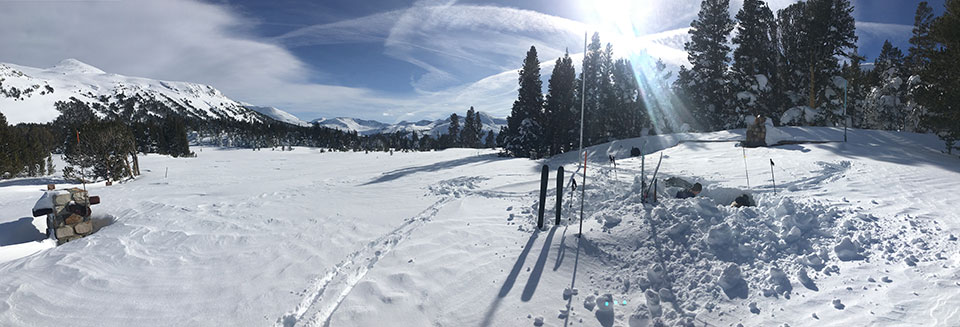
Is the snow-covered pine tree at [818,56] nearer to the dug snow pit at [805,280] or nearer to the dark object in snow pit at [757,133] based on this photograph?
the dark object in snow pit at [757,133]

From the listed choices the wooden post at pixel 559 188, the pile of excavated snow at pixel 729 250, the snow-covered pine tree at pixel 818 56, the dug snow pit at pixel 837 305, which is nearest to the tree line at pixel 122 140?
the wooden post at pixel 559 188

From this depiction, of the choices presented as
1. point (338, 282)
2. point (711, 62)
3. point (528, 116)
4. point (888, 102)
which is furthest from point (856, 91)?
point (338, 282)

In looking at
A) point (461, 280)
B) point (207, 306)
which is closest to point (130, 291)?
point (207, 306)

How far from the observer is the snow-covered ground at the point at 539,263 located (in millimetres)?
5164

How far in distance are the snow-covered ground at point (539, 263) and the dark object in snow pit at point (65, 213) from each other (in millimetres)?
515

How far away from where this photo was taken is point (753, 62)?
106ft

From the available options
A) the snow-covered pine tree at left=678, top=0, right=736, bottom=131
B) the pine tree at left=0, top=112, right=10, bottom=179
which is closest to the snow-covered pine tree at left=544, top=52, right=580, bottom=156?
the snow-covered pine tree at left=678, top=0, right=736, bottom=131

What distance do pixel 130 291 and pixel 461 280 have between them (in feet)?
20.1

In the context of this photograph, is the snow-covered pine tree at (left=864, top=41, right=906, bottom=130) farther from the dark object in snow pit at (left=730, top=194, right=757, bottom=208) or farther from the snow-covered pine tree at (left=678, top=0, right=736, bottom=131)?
the dark object in snow pit at (left=730, top=194, right=757, bottom=208)

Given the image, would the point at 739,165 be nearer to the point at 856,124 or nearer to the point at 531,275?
the point at 531,275

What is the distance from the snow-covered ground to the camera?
5164 mm

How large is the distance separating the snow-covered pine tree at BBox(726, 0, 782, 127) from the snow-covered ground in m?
23.4

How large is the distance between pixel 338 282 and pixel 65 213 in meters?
9.51

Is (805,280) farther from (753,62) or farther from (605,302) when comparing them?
(753,62)
